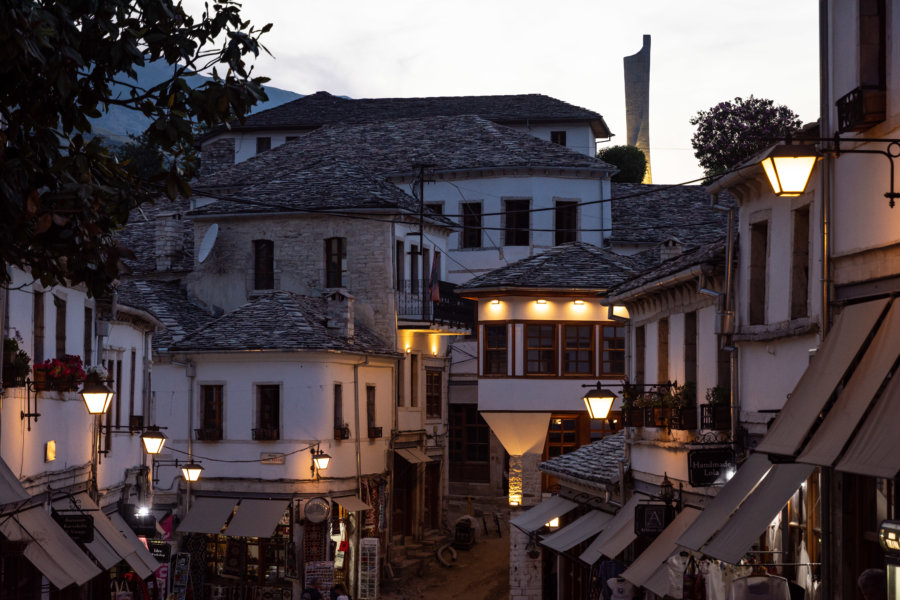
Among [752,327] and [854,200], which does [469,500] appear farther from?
[854,200]

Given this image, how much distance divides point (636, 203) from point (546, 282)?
16385 mm

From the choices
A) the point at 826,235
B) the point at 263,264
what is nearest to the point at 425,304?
the point at 263,264

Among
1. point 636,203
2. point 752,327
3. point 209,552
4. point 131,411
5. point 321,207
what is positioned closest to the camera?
point 752,327

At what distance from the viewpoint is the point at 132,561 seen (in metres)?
24.8

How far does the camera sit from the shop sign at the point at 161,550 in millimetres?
29844

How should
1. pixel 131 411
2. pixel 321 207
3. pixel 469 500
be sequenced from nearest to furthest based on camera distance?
pixel 131 411, pixel 321 207, pixel 469 500

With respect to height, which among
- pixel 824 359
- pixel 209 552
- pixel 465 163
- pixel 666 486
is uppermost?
pixel 465 163

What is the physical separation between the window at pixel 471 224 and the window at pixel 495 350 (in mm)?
11842

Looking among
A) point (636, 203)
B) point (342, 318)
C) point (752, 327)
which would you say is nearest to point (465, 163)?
point (636, 203)

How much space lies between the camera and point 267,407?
42031 mm

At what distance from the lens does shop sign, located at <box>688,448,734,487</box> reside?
1866cm

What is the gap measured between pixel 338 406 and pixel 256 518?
4.19 m

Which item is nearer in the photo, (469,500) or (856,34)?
(856,34)

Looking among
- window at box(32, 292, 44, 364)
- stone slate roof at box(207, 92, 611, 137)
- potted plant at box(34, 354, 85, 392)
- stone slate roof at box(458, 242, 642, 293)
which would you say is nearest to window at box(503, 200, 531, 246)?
stone slate roof at box(207, 92, 611, 137)
